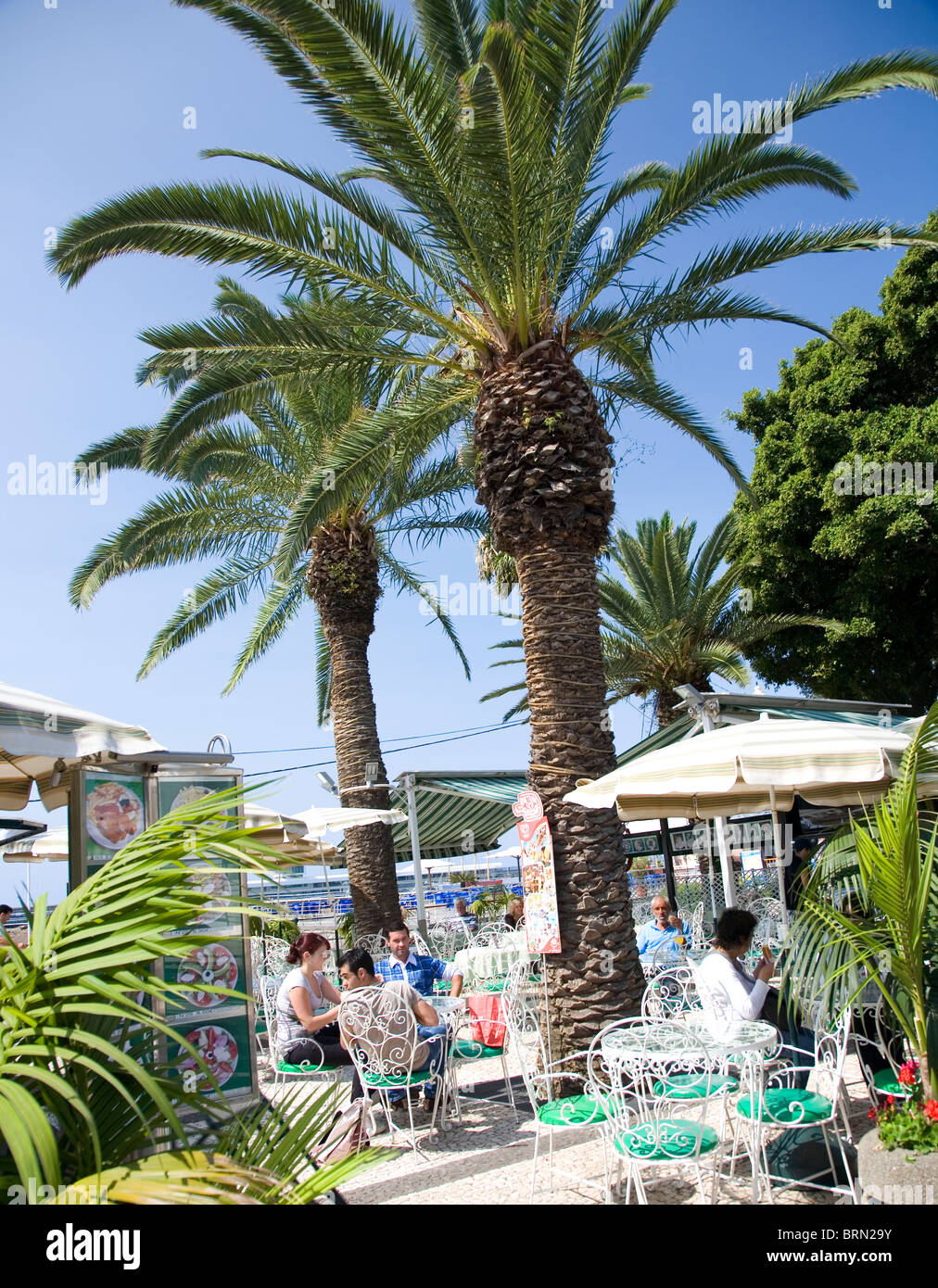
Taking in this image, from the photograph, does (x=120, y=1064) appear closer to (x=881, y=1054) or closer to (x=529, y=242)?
(x=881, y=1054)

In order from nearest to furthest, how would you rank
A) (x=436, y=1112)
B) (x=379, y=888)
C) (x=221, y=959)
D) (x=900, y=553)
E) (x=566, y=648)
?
1. (x=221, y=959)
2. (x=436, y=1112)
3. (x=566, y=648)
4. (x=379, y=888)
5. (x=900, y=553)

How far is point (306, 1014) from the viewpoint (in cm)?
727

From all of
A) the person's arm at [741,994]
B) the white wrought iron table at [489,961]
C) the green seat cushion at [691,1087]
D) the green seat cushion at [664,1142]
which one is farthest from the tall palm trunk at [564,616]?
the white wrought iron table at [489,961]

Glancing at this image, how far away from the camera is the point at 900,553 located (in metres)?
17.6

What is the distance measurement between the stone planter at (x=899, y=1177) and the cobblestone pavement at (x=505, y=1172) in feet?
3.56

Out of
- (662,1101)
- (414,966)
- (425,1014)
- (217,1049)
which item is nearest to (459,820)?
(414,966)

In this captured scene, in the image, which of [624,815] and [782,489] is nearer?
[624,815]

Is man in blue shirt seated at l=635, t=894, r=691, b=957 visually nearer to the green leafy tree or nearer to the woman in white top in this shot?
the woman in white top

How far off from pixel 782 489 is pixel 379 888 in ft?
38.3

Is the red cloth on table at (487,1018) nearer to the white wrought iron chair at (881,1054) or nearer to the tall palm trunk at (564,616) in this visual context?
the tall palm trunk at (564,616)

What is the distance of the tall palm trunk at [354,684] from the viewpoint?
1407cm

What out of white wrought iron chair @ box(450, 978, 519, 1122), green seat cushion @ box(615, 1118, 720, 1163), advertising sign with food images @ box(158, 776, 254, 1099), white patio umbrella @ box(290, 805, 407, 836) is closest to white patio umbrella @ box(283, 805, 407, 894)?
white patio umbrella @ box(290, 805, 407, 836)

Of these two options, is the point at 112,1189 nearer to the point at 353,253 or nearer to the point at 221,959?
the point at 221,959

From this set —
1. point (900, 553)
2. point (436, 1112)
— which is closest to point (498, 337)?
point (436, 1112)
